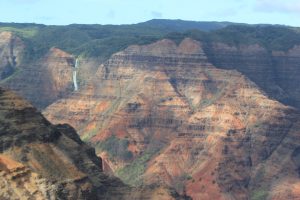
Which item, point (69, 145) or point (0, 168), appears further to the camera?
point (69, 145)

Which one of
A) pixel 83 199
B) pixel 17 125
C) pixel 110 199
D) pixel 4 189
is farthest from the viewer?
pixel 110 199

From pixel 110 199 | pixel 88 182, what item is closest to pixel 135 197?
pixel 110 199

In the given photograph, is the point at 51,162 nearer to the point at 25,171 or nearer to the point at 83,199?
the point at 83,199

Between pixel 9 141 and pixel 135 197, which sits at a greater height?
pixel 9 141

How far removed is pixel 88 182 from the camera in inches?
5832

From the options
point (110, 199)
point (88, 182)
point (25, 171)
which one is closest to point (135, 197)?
point (110, 199)

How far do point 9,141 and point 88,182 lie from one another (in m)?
12.4

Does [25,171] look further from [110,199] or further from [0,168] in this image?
[110,199]

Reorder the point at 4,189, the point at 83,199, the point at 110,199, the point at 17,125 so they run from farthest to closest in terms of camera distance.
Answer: the point at 110,199 < the point at 17,125 < the point at 83,199 < the point at 4,189

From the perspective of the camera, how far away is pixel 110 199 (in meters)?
164

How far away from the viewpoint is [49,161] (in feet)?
486

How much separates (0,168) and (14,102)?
134 ft

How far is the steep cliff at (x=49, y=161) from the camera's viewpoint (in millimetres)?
122288

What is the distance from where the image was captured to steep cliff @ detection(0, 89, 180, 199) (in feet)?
401
